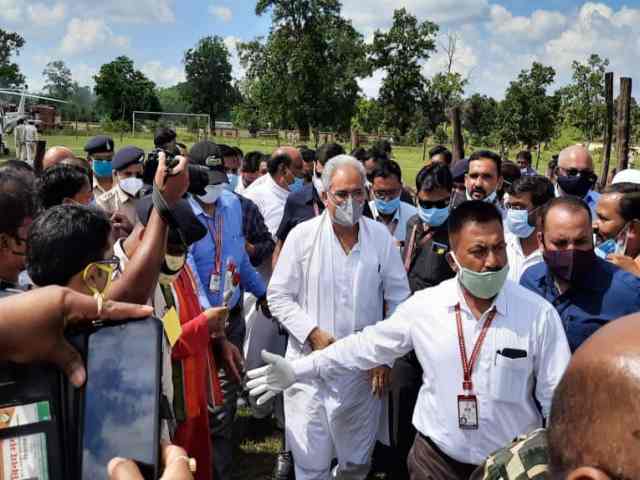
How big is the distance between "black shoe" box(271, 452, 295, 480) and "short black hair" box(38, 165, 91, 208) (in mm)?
2180

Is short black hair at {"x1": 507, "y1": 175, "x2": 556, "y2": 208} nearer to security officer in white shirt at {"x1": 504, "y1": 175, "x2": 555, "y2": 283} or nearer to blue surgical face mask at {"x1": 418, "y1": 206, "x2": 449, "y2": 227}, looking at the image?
security officer in white shirt at {"x1": 504, "y1": 175, "x2": 555, "y2": 283}

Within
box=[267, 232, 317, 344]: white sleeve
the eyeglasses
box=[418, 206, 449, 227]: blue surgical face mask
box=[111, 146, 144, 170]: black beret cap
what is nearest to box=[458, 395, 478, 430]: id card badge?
box=[267, 232, 317, 344]: white sleeve

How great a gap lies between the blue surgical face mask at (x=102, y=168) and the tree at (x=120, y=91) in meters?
62.7

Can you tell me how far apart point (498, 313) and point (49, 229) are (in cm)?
187

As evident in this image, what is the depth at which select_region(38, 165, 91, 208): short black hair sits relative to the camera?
11.3 ft

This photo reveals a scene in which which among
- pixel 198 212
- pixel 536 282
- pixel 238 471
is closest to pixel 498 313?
pixel 536 282

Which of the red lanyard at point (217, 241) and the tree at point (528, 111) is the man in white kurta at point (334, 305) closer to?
the red lanyard at point (217, 241)

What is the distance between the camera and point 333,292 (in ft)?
11.9

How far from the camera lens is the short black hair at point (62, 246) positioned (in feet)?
5.32

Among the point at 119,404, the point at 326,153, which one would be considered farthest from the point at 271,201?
the point at 119,404

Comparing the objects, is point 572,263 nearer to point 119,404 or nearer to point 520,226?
point 520,226

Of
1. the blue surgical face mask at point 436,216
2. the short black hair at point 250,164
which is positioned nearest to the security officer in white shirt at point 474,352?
the blue surgical face mask at point 436,216

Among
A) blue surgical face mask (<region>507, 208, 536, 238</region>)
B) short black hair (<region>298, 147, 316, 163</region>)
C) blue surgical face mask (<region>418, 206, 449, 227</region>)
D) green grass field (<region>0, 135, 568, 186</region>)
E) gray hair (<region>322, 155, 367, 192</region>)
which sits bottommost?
blue surgical face mask (<region>507, 208, 536, 238</region>)

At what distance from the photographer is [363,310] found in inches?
144
